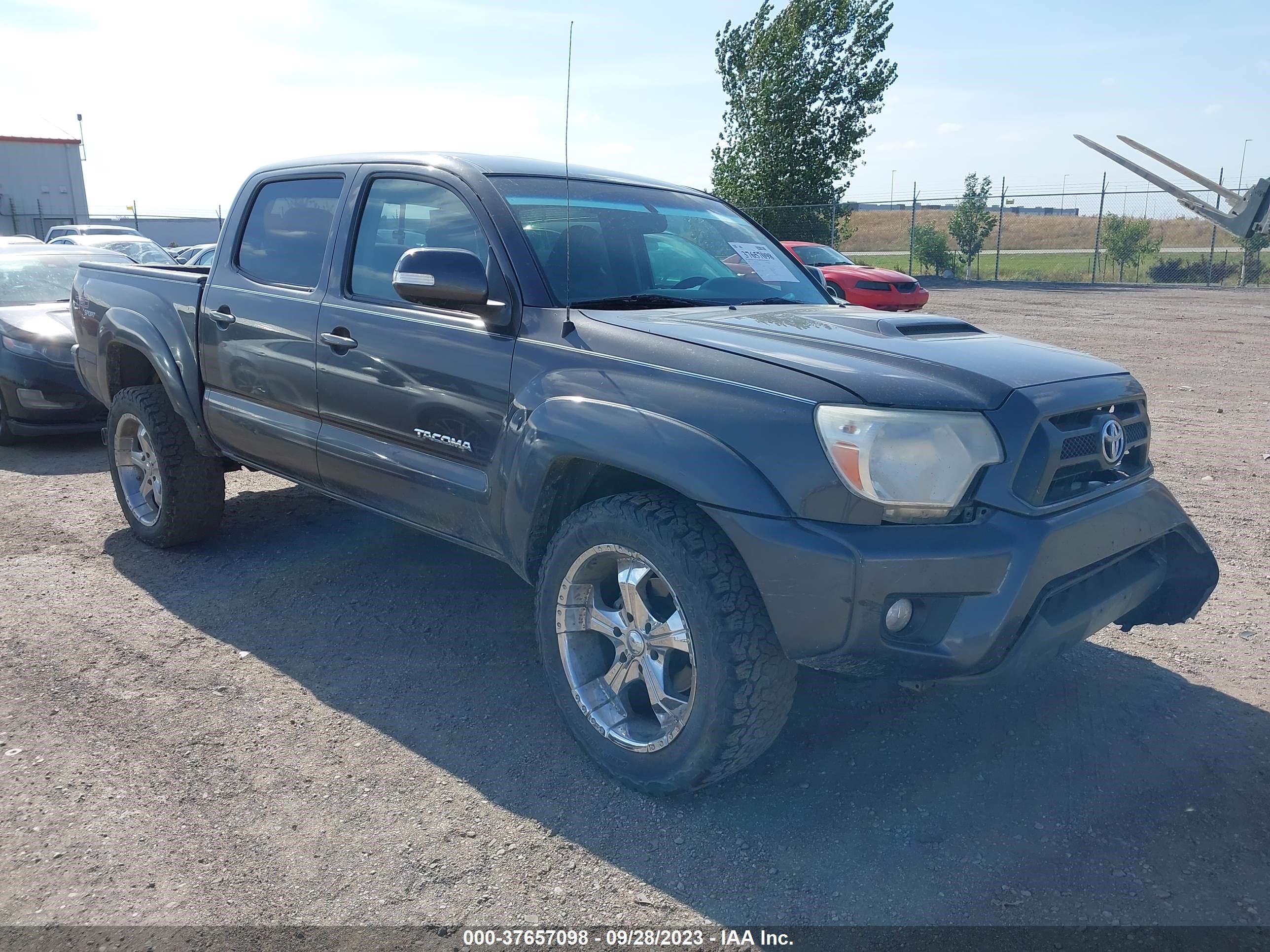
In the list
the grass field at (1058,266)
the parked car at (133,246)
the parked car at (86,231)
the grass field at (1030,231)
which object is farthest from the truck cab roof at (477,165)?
the grass field at (1030,231)

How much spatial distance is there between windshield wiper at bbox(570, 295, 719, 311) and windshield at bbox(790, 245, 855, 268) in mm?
16314

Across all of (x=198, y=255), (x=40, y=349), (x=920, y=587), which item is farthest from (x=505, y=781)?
(x=198, y=255)

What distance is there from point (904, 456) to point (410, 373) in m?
1.85

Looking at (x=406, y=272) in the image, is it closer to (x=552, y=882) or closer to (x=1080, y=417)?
(x=552, y=882)

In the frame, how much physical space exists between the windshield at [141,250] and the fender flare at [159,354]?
487 inches

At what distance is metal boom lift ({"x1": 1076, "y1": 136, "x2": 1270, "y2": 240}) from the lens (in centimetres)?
955

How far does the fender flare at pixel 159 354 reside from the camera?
488 centimetres

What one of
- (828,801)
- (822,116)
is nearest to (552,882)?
(828,801)

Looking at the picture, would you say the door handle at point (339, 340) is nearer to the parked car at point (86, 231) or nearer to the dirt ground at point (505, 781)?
the dirt ground at point (505, 781)

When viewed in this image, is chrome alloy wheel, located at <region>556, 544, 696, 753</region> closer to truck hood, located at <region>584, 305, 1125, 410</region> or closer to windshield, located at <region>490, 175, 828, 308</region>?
truck hood, located at <region>584, 305, 1125, 410</region>

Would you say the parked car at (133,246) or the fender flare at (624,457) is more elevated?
the parked car at (133,246)

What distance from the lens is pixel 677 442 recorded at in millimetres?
2834

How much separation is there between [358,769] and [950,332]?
7.94ft

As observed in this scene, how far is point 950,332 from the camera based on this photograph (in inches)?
136
